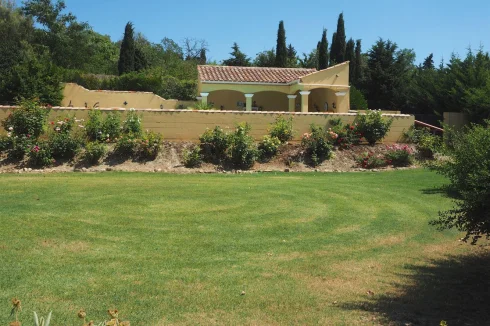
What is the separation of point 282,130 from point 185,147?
3.89m

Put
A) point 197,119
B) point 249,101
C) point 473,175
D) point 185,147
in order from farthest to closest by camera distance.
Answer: point 249,101 < point 197,119 < point 185,147 < point 473,175

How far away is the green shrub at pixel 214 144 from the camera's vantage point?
58.5 ft

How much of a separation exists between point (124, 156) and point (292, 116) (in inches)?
272

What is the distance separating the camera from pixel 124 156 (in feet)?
56.1

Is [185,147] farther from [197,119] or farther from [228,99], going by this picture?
[228,99]

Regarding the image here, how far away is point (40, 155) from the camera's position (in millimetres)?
15891

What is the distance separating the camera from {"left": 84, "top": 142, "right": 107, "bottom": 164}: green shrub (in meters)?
16.3

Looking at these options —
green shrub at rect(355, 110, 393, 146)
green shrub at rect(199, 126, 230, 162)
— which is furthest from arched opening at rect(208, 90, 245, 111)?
green shrub at rect(199, 126, 230, 162)

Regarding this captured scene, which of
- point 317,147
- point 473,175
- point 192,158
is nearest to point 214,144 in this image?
point 192,158

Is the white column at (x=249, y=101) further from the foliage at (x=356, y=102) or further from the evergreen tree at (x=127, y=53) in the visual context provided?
the evergreen tree at (x=127, y=53)

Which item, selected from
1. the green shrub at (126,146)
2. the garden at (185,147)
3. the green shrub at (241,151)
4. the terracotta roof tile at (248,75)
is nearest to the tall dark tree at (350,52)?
the terracotta roof tile at (248,75)

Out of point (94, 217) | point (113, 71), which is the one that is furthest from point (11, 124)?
point (113, 71)

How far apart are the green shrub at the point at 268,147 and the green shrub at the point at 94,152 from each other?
5.77 m

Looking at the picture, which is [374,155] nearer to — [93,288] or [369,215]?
[369,215]
